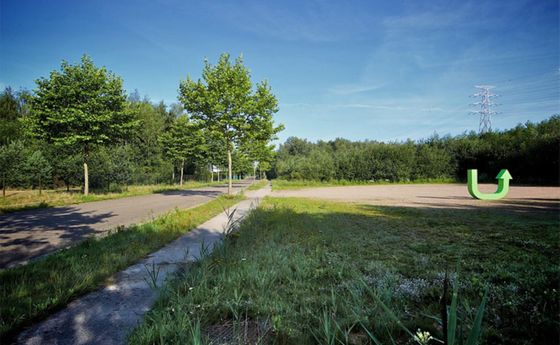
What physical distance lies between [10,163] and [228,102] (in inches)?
539

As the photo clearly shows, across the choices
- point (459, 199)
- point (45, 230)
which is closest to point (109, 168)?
point (45, 230)

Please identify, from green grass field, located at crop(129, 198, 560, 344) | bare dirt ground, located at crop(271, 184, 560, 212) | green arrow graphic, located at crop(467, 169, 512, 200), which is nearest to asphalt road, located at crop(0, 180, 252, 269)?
green grass field, located at crop(129, 198, 560, 344)

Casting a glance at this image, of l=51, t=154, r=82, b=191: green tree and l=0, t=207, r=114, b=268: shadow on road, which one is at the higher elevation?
l=51, t=154, r=82, b=191: green tree

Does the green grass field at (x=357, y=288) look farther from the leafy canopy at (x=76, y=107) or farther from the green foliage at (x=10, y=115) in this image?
the green foliage at (x=10, y=115)

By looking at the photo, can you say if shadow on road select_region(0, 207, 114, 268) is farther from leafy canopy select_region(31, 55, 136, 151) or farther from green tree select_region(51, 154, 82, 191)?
green tree select_region(51, 154, 82, 191)

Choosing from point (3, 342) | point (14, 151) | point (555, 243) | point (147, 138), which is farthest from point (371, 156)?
point (3, 342)

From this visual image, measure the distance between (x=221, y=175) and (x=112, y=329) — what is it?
228 ft

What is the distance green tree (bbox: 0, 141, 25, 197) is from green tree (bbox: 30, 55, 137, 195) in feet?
5.82

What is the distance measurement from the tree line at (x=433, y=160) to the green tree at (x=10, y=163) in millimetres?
32353

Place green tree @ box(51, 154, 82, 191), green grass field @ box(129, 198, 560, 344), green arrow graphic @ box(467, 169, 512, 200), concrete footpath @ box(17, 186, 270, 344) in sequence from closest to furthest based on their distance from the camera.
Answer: green grass field @ box(129, 198, 560, 344), concrete footpath @ box(17, 186, 270, 344), green arrow graphic @ box(467, 169, 512, 200), green tree @ box(51, 154, 82, 191)

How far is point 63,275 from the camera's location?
3.88 metres

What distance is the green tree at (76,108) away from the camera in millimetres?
15367

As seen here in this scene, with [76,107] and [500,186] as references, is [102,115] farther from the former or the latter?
[500,186]

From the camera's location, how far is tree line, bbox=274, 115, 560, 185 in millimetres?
30703
